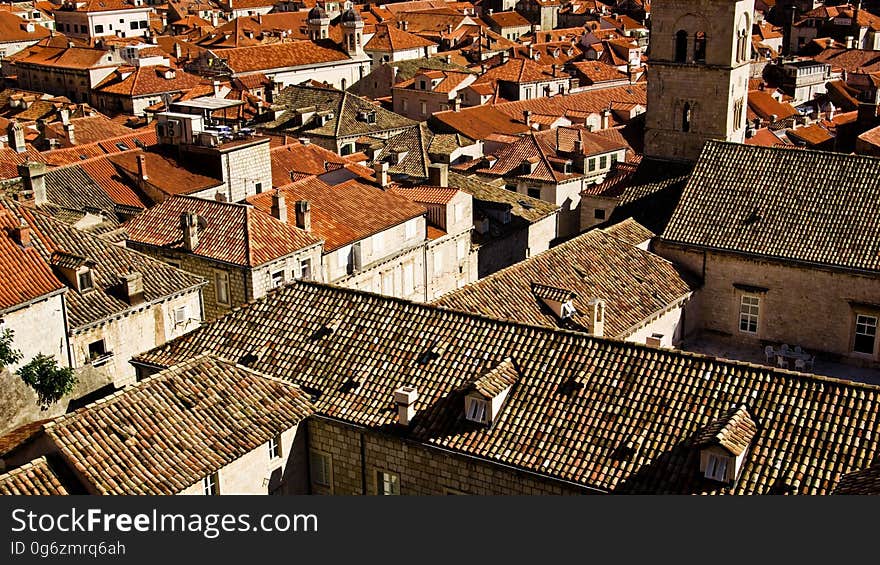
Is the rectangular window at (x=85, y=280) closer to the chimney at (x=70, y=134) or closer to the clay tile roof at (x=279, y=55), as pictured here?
the chimney at (x=70, y=134)

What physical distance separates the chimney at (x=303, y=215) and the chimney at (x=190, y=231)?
428 cm

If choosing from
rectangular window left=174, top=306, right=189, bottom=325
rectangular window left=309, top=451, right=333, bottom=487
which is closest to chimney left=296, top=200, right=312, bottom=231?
rectangular window left=174, top=306, right=189, bottom=325

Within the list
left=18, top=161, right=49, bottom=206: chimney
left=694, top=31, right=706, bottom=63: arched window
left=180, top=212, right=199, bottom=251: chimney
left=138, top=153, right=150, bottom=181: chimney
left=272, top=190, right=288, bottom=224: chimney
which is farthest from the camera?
left=138, top=153, right=150, bottom=181: chimney

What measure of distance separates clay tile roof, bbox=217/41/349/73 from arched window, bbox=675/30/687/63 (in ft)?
220

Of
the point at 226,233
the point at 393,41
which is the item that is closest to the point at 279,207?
the point at 226,233

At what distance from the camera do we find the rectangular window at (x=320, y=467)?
94.6 ft

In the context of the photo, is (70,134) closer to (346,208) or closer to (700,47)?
(346,208)

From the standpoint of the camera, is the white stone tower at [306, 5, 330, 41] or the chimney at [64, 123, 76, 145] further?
the white stone tower at [306, 5, 330, 41]

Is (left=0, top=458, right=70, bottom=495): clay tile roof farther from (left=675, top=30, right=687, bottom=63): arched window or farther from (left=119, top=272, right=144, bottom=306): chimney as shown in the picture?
(left=675, top=30, right=687, bottom=63): arched window

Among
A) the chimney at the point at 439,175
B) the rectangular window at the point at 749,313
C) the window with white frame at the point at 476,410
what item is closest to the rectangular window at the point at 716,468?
the window with white frame at the point at 476,410

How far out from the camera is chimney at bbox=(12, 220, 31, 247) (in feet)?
118

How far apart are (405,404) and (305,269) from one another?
1883cm

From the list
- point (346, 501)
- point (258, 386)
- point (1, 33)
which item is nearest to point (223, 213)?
point (258, 386)

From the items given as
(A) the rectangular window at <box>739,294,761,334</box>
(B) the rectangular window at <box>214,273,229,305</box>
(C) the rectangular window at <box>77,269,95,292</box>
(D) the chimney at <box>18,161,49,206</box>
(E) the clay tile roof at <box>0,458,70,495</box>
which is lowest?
(A) the rectangular window at <box>739,294,761,334</box>
